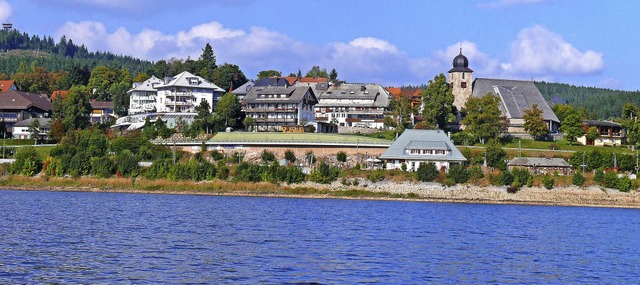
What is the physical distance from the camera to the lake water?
101 ft

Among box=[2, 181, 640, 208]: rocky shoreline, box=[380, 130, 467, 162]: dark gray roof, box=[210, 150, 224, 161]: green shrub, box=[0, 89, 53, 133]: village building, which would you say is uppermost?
box=[0, 89, 53, 133]: village building

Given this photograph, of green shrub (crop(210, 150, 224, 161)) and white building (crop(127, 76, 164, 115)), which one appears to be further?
white building (crop(127, 76, 164, 115))

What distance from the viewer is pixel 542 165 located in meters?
87.1

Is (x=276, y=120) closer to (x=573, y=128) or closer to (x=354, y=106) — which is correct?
(x=354, y=106)

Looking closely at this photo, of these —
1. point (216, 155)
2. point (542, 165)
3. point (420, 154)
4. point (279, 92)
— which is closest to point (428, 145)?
point (420, 154)

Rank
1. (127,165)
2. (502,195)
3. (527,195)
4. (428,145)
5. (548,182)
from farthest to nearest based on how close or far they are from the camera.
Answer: (428,145)
(127,165)
(548,182)
(502,195)
(527,195)

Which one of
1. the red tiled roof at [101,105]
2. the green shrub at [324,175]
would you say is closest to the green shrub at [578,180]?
the green shrub at [324,175]

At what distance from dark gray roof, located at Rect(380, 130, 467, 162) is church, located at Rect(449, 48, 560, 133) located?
28.2 metres

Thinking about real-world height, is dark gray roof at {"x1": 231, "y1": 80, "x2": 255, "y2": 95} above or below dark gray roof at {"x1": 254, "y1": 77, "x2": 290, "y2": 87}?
below

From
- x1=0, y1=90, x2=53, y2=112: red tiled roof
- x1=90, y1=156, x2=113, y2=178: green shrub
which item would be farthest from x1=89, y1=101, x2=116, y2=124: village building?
x1=90, y1=156, x2=113, y2=178: green shrub

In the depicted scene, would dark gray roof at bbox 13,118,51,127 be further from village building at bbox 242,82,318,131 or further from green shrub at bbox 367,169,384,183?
green shrub at bbox 367,169,384,183

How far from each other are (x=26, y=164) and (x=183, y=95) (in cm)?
4063

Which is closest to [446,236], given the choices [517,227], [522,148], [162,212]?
[517,227]

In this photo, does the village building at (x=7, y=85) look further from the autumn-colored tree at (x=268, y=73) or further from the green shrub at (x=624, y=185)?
the green shrub at (x=624, y=185)
